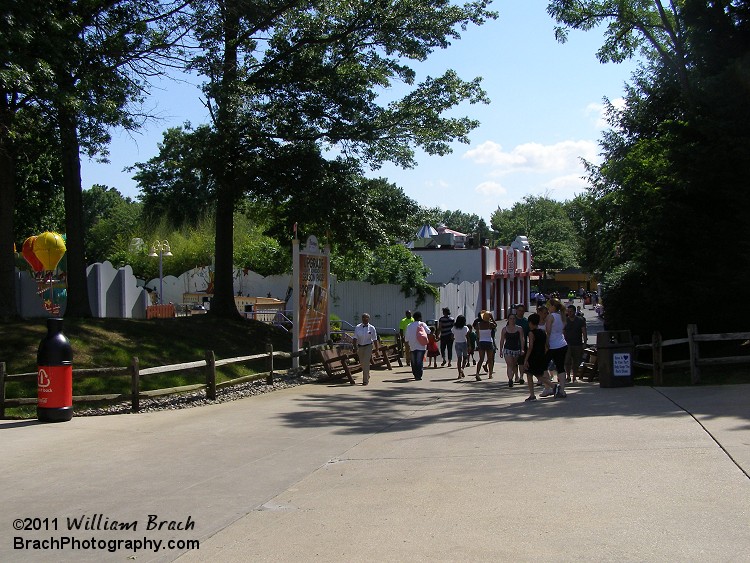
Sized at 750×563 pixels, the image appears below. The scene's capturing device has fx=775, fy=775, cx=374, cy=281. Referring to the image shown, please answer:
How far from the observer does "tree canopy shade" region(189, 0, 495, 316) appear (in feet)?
67.5

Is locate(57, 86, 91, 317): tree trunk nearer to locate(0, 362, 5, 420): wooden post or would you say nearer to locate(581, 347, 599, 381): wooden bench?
locate(0, 362, 5, 420): wooden post

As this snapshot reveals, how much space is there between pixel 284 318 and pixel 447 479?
2252cm

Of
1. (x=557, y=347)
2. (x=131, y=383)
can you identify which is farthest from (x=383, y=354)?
(x=131, y=383)

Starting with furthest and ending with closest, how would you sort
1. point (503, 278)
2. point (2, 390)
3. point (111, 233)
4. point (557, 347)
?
1. point (111, 233)
2. point (503, 278)
3. point (557, 347)
4. point (2, 390)

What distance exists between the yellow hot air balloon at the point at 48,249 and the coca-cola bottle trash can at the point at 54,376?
15281 millimetres

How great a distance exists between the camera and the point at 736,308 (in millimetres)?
17016

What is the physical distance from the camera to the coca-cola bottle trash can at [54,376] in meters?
11.5

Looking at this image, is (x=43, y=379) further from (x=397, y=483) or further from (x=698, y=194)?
(x=698, y=194)

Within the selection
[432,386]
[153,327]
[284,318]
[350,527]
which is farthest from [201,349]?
[350,527]

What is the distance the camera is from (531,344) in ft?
45.1

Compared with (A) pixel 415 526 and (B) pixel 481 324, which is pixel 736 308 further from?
(A) pixel 415 526

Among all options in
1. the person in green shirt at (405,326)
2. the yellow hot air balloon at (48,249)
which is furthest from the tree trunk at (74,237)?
the person in green shirt at (405,326)

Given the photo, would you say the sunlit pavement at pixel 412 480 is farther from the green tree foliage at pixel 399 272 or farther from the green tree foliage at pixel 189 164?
the green tree foliage at pixel 399 272

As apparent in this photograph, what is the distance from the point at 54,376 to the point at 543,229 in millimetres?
101937
